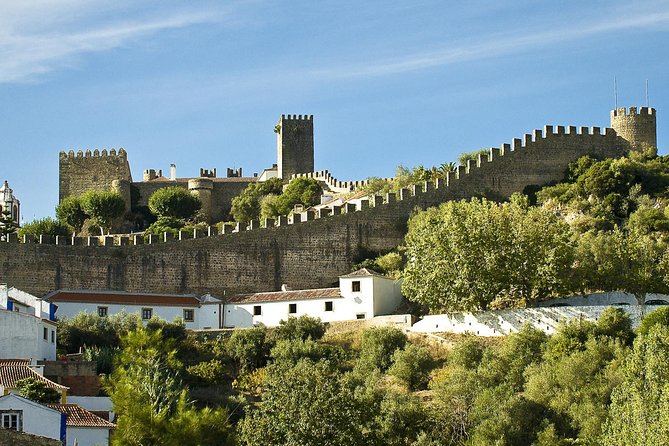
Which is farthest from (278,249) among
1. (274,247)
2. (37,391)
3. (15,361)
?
(37,391)

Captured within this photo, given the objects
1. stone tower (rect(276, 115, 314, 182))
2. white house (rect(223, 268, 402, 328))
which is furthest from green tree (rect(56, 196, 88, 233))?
white house (rect(223, 268, 402, 328))

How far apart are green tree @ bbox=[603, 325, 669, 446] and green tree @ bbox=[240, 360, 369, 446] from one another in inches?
262

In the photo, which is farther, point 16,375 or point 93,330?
point 93,330

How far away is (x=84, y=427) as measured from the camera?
42.7 m

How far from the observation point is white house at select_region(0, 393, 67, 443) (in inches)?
1555

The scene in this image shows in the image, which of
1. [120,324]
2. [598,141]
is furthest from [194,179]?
[120,324]

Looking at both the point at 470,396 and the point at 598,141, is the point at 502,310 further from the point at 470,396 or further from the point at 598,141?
the point at 598,141

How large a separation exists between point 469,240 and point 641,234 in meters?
9.53

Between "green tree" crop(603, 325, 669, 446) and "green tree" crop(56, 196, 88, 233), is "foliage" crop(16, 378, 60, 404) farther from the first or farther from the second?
"green tree" crop(56, 196, 88, 233)

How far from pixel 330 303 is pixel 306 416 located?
17227mm

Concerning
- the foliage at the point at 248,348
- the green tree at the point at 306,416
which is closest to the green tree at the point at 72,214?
the foliage at the point at 248,348

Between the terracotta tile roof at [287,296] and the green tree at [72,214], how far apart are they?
77.1 feet

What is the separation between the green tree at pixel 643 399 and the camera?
4119 centimetres

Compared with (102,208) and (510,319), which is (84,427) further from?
(102,208)
